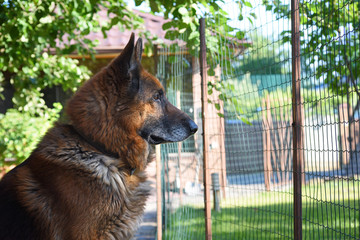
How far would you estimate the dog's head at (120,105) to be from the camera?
110 inches

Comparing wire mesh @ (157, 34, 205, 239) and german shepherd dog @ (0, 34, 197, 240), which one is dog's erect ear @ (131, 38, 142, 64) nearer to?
german shepherd dog @ (0, 34, 197, 240)

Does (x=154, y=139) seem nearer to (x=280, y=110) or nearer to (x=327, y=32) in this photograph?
(x=280, y=110)

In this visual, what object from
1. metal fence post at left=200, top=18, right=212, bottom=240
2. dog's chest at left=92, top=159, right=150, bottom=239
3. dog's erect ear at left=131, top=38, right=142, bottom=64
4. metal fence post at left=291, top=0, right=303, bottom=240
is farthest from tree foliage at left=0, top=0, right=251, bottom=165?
dog's chest at left=92, top=159, right=150, bottom=239

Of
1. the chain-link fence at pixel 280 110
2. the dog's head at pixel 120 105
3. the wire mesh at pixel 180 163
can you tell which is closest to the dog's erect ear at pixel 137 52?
the dog's head at pixel 120 105

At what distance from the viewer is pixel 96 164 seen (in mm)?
2732

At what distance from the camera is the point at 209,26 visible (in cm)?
456

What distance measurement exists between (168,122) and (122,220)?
3.25ft

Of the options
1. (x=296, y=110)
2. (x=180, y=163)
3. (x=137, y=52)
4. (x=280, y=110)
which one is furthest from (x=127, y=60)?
(x=180, y=163)

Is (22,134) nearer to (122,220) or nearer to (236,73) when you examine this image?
(236,73)

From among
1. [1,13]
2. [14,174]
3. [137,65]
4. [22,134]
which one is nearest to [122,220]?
[14,174]

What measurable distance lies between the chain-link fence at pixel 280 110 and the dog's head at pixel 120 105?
43.2 inches

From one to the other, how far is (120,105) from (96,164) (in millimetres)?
501

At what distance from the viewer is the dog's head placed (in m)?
2.80

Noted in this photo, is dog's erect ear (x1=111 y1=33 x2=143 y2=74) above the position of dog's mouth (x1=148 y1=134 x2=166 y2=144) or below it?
Result: above
